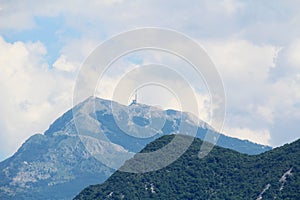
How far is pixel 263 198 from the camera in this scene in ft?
600

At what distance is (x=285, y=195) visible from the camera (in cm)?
17925

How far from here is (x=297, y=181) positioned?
18412 centimetres

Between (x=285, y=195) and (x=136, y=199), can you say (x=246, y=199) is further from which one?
(x=136, y=199)

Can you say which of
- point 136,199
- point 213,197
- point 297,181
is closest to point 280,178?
point 297,181

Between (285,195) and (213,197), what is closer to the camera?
(285,195)

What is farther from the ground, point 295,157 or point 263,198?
point 295,157

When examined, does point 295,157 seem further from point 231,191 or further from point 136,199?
point 136,199

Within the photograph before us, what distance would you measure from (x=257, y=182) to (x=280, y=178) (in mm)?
9110

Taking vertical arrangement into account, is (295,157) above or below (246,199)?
above

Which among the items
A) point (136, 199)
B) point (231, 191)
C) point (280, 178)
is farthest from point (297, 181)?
point (136, 199)

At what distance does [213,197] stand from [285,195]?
27010mm

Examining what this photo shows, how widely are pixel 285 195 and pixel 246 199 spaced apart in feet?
45.0

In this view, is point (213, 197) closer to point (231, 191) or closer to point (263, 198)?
point (231, 191)

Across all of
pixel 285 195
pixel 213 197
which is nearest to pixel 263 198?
pixel 285 195
